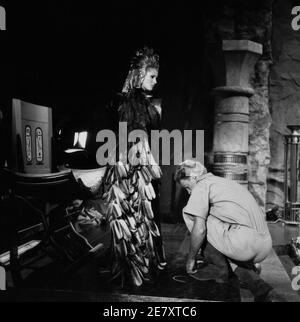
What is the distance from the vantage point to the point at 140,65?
3.04 metres

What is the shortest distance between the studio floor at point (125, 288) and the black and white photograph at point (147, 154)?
14mm

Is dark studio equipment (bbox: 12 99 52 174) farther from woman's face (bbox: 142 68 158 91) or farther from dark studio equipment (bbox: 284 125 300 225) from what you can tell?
dark studio equipment (bbox: 284 125 300 225)

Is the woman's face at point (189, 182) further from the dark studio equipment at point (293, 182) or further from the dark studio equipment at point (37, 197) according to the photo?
the dark studio equipment at point (293, 182)

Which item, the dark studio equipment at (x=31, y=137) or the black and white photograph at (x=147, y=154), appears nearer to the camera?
the black and white photograph at (x=147, y=154)

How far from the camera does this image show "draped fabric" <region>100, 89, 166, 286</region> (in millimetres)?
3023

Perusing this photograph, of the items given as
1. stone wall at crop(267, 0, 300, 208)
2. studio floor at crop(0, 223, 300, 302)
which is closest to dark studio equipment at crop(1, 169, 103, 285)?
studio floor at crop(0, 223, 300, 302)

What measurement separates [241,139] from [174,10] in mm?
2142

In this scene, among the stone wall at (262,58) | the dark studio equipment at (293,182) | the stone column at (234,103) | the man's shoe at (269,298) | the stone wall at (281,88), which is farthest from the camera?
the stone wall at (281,88)

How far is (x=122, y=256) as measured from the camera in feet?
9.98

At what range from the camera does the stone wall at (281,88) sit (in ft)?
20.6

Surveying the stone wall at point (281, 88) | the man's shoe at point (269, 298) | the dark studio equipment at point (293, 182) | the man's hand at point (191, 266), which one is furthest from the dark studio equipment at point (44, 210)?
the stone wall at point (281, 88)

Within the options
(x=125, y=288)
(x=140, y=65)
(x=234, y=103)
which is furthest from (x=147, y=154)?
(x=234, y=103)
